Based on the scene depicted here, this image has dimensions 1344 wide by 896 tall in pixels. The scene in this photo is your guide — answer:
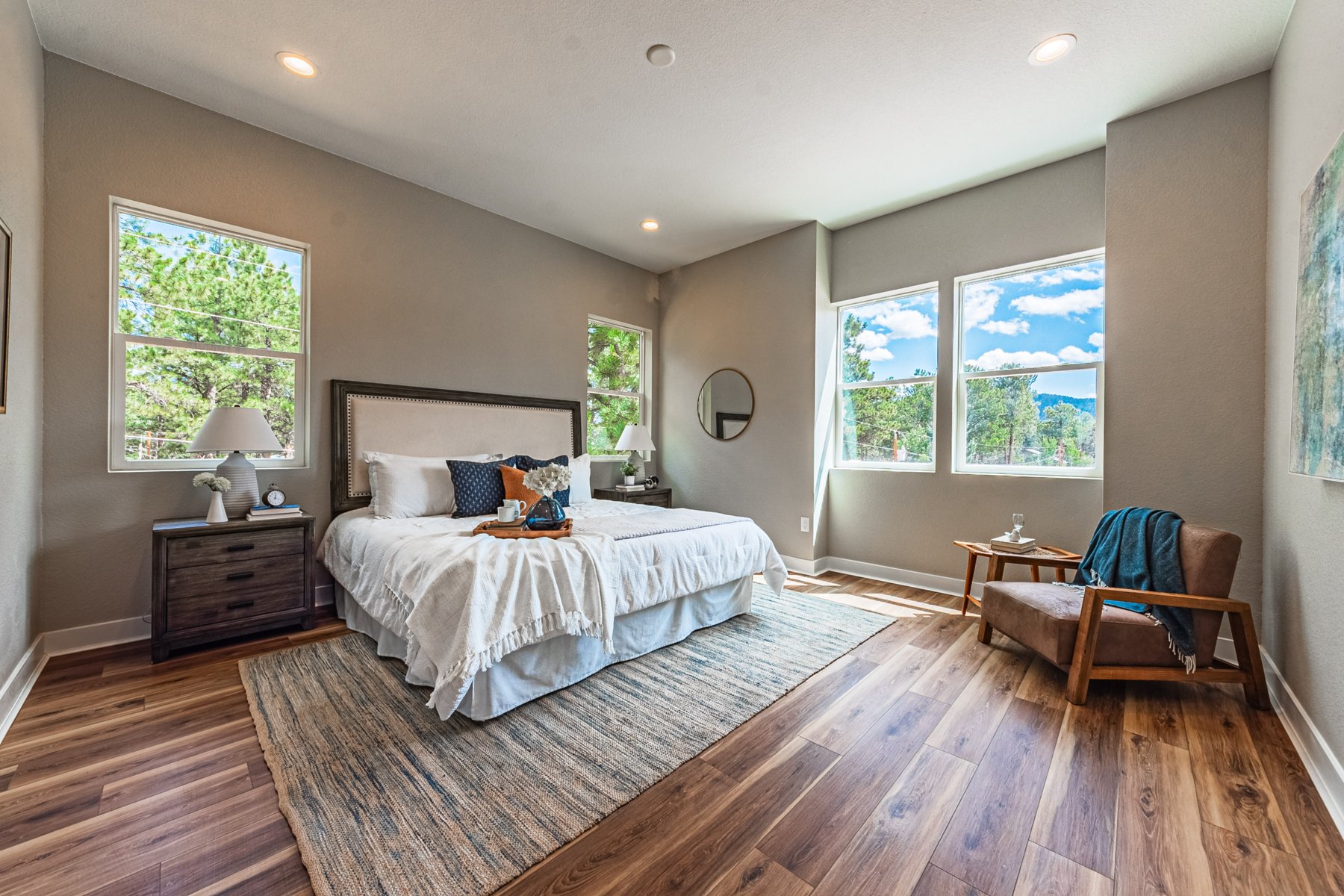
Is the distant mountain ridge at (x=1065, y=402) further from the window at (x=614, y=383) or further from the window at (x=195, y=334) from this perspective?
the window at (x=195, y=334)

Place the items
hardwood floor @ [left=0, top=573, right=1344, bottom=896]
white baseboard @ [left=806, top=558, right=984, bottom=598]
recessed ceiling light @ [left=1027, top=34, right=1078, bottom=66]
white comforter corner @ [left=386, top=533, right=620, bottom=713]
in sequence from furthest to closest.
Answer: white baseboard @ [left=806, top=558, right=984, bottom=598] < recessed ceiling light @ [left=1027, top=34, right=1078, bottom=66] < white comforter corner @ [left=386, top=533, right=620, bottom=713] < hardwood floor @ [left=0, top=573, right=1344, bottom=896]

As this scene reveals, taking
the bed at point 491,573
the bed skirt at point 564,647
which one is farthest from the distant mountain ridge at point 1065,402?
the bed skirt at point 564,647

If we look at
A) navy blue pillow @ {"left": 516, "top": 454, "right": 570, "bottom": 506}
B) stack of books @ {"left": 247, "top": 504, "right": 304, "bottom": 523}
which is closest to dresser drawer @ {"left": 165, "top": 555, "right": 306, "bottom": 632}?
stack of books @ {"left": 247, "top": 504, "right": 304, "bottom": 523}

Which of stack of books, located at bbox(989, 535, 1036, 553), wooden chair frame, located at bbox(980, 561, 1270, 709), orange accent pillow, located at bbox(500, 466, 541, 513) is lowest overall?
wooden chair frame, located at bbox(980, 561, 1270, 709)

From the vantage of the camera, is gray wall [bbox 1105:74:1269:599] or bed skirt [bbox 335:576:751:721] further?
gray wall [bbox 1105:74:1269:599]

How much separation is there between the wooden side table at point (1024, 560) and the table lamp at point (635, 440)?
109 inches

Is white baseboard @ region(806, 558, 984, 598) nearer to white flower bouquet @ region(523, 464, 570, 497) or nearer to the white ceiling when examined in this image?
white flower bouquet @ region(523, 464, 570, 497)

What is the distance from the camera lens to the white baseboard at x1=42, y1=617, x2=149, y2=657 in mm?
2641

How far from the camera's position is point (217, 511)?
2.80 meters

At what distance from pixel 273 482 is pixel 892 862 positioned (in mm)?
3660

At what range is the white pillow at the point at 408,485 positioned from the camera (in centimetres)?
329

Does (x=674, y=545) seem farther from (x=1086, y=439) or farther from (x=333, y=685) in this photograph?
(x=1086, y=439)

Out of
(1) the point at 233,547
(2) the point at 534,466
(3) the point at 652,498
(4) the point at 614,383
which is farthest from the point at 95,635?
(4) the point at 614,383

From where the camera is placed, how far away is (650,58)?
2596 millimetres
